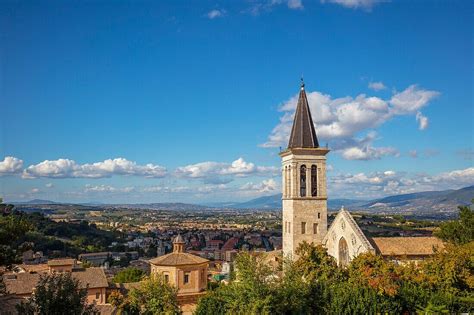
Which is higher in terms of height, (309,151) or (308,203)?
(309,151)

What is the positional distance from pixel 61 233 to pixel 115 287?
304 feet

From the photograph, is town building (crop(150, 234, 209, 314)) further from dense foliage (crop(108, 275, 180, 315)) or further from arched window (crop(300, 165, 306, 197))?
arched window (crop(300, 165, 306, 197))

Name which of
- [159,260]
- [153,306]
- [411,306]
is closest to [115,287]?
[159,260]

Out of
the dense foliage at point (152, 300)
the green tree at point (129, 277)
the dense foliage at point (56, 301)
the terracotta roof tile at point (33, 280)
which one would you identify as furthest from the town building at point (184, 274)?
the dense foliage at point (56, 301)

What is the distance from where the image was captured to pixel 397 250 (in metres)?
32.4

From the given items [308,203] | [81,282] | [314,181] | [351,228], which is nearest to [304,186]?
[314,181]

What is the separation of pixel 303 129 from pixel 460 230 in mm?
15054

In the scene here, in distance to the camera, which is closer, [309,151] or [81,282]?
[309,151]

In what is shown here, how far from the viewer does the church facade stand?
34.3 m

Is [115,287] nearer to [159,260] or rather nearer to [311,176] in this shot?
[159,260]

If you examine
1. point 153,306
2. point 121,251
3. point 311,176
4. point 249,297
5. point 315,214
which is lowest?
point 121,251

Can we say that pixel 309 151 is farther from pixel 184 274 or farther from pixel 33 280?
pixel 33 280

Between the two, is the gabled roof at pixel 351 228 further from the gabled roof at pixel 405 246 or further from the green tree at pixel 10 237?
the green tree at pixel 10 237

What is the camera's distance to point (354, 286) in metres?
26.4
